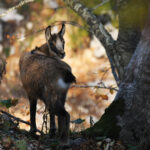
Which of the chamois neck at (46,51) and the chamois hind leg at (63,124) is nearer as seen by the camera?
the chamois hind leg at (63,124)

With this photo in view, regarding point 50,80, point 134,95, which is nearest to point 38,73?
point 50,80

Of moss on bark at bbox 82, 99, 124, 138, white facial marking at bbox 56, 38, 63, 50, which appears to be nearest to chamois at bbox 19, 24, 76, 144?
white facial marking at bbox 56, 38, 63, 50

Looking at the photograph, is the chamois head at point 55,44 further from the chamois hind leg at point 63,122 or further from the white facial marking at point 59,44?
the chamois hind leg at point 63,122

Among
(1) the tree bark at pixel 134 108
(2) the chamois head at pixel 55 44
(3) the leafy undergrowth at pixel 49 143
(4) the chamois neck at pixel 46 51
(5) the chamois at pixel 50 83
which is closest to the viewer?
(3) the leafy undergrowth at pixel 49 143

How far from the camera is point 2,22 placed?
714 inches

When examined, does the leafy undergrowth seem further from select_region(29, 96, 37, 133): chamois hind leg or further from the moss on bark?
select_region(29, 96, 37, 133): chamois hind leg

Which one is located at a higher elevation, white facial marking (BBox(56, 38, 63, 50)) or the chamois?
white facial marking (BBox(56, 38, 63, 50))

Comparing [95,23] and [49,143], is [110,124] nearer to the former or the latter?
[49,143]

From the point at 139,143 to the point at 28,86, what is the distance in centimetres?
191

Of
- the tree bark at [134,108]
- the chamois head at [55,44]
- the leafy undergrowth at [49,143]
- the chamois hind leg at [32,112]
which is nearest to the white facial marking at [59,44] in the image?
the chamois head at [55,44]

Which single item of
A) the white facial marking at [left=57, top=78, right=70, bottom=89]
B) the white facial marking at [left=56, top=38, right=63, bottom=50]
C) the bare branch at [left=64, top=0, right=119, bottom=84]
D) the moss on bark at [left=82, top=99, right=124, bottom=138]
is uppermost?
the bare branch at [left=64, top=0, right=119, bottom=84]

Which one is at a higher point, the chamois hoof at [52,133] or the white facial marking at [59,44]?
the white facial marking at [59,44]

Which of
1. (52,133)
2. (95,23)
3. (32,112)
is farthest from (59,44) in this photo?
(52,133)

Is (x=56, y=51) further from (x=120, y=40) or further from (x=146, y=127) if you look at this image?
(x=146, y=127)
